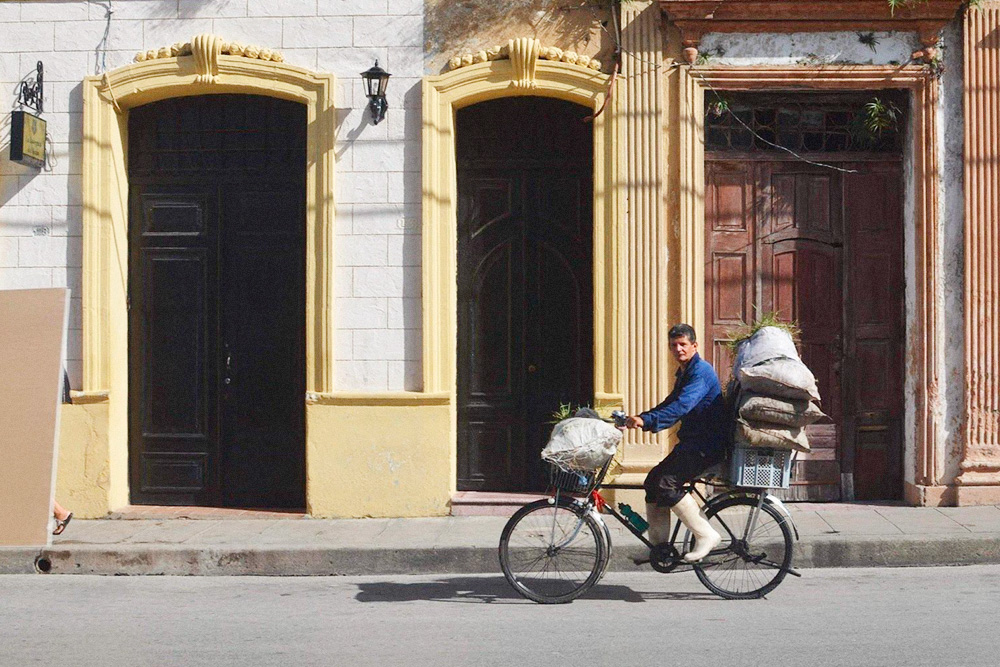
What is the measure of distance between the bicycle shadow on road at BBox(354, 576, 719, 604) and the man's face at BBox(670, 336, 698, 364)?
1.42m

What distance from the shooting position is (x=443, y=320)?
10.2 metres

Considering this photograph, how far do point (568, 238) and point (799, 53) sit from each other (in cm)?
241

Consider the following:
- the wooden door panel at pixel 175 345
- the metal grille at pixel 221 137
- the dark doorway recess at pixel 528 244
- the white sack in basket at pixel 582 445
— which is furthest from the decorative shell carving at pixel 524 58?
the white sack in basket at pixel 582 445

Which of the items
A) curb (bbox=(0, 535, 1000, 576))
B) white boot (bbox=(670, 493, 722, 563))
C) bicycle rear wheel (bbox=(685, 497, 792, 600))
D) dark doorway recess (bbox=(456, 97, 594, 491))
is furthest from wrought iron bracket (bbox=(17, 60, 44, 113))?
bicycle rear wheel (bbox=(685, 497, 792, 600))

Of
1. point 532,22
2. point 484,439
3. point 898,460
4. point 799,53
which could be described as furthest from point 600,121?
point 898,460

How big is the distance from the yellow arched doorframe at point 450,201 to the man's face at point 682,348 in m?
2.85

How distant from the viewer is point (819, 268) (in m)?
10.4

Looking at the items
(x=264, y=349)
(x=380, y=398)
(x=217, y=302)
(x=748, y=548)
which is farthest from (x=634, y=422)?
(x=217, y=302)

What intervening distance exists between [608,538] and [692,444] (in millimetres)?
727

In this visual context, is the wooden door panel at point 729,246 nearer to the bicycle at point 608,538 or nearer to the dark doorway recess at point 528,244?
the dark doorway recess at point 528,244

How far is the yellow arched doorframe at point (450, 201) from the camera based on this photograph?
10.1 metres

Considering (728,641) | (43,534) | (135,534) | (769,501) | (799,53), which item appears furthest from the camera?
(799,53)

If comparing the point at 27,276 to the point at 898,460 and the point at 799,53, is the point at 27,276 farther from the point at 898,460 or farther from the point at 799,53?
the point at 898,460

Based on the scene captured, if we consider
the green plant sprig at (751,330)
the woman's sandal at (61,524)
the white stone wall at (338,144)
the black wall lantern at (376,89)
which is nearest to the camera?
the woman's sandal at (61,524)
